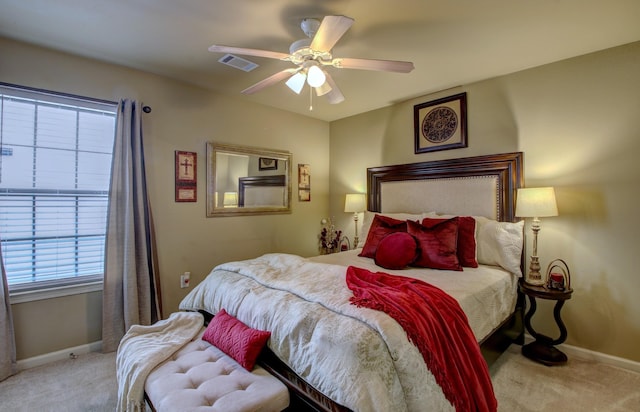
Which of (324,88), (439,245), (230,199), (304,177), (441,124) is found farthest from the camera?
(304,177)

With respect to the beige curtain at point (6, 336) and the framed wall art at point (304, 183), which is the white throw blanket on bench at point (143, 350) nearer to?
the beige curtain at point (6, 336)

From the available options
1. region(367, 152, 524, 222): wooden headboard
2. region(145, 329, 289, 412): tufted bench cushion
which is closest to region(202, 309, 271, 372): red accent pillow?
region(145, 329, 289, 412): tufted bench cushion

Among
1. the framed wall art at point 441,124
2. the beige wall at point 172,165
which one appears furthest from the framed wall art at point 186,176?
the framed wall art at point 441,124

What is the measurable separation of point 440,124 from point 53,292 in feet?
13.5

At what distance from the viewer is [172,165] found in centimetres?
316

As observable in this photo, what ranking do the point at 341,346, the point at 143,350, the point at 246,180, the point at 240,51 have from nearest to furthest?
the point at 341,346, the point at 143,350, the point at 240,51, the point at 246,180

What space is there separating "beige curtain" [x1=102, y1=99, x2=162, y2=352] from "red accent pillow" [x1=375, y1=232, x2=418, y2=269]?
219 cm

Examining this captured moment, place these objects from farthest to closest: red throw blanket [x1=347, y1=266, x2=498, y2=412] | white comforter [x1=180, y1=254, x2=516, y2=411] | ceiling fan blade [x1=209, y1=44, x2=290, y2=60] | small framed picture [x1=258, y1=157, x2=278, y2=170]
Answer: small framed picture [x1=258, y1=157, x2=278, y2=170] < ceiling fan blade [x1=209, y1=44, x2=290, y2=60] < red throw blanket [x1=347, y1=266, x2=498, y2=412] < white comforter [x1=180, y1=254, x2=516, y2=411]

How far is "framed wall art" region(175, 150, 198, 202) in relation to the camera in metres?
3.19

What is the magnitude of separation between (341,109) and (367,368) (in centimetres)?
347

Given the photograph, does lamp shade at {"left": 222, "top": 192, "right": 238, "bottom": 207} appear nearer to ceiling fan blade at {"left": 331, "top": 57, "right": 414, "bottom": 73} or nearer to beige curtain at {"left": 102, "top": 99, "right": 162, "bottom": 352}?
beige curtain at {"left": 102, "top": 99, "right": 162, "bottom": 352}

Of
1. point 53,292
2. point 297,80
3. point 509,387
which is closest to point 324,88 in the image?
point 297,80

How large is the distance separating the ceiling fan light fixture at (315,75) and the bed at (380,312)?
1.38m

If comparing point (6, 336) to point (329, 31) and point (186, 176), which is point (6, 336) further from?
point (329, 31)
